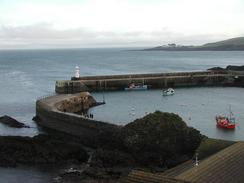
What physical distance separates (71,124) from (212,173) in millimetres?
21525

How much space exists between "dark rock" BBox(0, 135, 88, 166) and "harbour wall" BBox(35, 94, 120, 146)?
2227 mm

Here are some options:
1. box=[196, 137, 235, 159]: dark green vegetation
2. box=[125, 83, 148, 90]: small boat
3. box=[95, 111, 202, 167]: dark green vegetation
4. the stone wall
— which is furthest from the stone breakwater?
box=[196, 137, 235, 159]: dark green vegetation

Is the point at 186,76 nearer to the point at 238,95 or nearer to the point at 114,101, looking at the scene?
the point at 238,95

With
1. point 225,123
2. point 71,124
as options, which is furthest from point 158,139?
point 225,123

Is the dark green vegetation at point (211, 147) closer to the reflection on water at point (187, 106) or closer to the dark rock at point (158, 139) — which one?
the dark rock at point (158, 139)

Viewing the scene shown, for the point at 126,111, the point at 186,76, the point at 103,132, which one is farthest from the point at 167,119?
the point at 186,76

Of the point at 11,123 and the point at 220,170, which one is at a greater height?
the point at 220,170

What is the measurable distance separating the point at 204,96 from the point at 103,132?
108 ft

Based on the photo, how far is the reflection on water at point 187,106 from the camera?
138 feet

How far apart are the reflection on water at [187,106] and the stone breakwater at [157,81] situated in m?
3.16

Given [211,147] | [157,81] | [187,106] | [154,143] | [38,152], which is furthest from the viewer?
[157,81]

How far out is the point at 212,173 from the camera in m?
16.9

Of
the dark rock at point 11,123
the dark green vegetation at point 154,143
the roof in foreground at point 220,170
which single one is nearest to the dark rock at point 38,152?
the dark green vegetation at point 154,143

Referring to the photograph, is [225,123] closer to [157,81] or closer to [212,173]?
[212,173]
